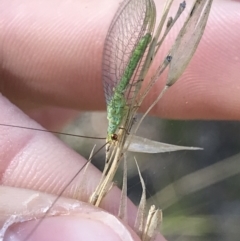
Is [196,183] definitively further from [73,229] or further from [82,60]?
[73,229]

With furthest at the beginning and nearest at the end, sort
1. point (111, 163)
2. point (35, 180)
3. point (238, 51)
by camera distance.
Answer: point (238, 51) < point (35, 180) < point (111, 163)

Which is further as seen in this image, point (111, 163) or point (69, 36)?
point (69, 36)

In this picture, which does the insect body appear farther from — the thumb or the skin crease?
the skin crease

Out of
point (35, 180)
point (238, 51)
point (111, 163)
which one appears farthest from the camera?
point (238, 51)

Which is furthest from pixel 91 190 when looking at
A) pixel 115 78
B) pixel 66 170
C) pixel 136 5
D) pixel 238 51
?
pixel 238 51

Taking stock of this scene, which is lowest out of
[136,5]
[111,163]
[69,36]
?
[111,163]

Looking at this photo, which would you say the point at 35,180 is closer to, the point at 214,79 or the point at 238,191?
the point at 214,79

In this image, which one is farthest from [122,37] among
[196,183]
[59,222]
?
[196,183]
